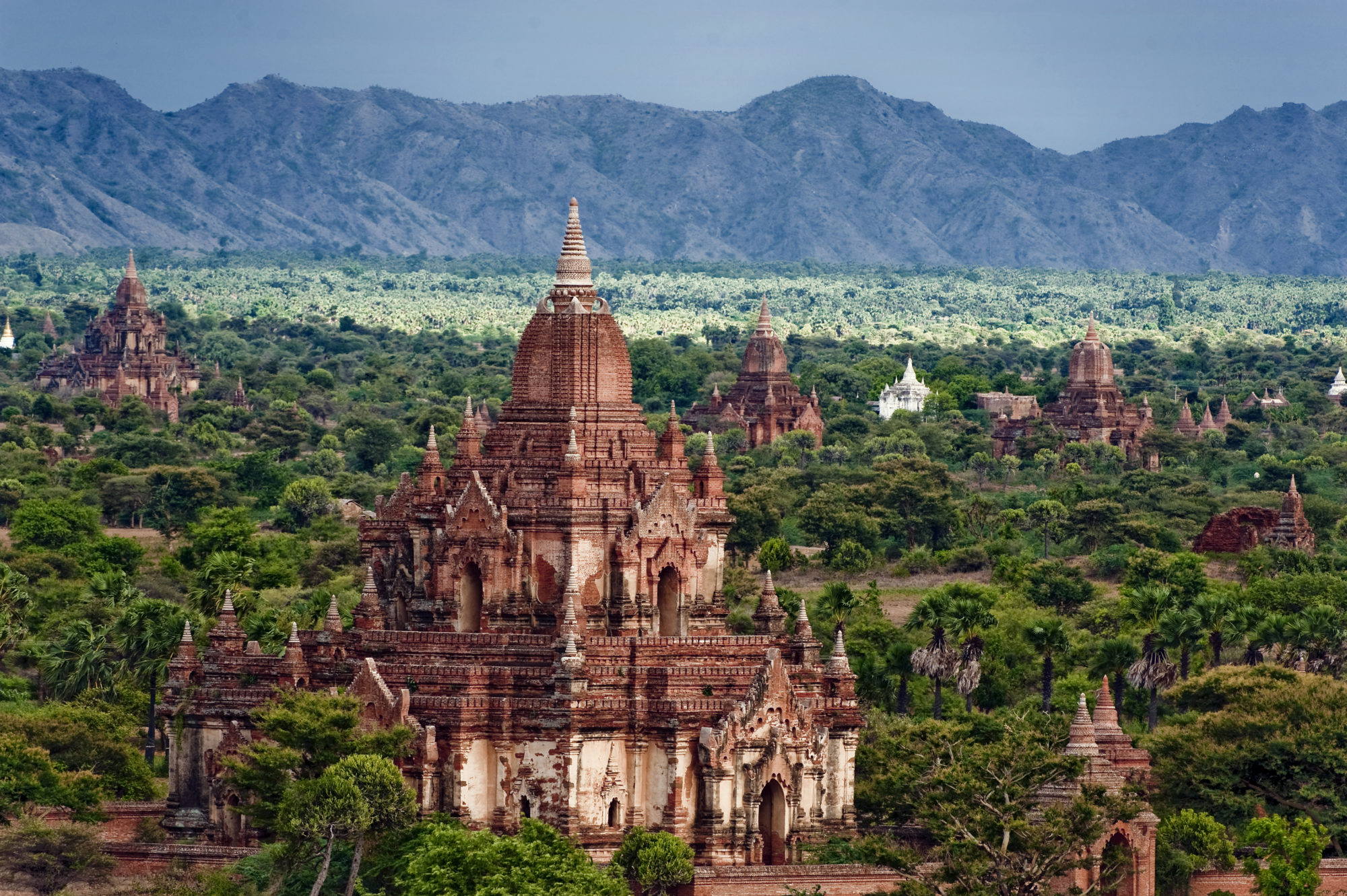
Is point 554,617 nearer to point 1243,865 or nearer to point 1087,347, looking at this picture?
point 1243,865

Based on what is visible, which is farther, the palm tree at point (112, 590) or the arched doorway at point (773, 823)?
the palm tree at point (112, 590)

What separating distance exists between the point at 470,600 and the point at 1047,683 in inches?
817

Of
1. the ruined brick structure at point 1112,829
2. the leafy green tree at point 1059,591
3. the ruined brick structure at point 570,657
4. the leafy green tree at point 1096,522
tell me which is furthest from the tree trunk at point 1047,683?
the leafy green tree at point 1096,522

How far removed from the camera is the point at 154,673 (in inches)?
2608

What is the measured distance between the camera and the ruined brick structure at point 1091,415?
158 m

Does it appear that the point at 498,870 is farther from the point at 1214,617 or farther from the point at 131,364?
the point at 131,364

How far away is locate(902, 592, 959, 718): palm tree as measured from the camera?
6944 centimetres

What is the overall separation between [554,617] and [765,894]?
25.1 feet

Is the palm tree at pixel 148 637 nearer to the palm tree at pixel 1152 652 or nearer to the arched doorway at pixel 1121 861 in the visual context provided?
the palm tree at pixel 1152 652

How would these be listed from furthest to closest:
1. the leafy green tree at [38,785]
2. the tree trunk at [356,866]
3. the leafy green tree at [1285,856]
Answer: the leafy green tree at [38,785] → the tree trunk at [356,866] → the leafy green tree at [1285,856]

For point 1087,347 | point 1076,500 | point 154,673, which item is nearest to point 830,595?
point 154,673

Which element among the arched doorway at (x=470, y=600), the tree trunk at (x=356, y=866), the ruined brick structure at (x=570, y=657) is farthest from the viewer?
the arched doorway at (x=470, y=600)

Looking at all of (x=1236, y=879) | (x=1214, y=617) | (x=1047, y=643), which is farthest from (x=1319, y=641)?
(x=1236, y=879)

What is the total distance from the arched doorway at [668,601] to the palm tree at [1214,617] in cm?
2221
